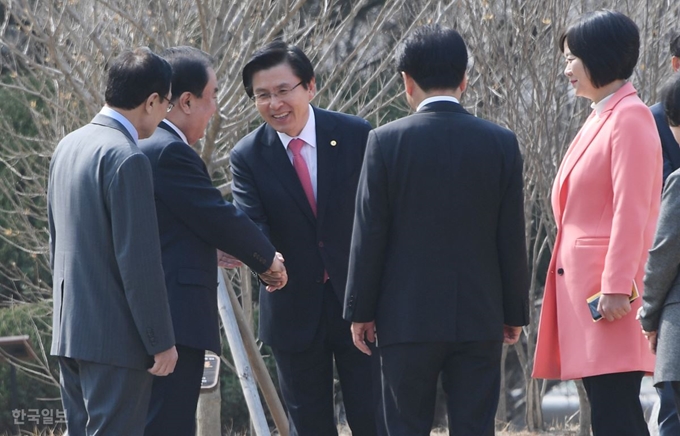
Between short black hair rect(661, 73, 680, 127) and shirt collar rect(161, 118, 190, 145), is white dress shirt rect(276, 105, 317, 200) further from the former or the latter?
short black hair rect(661, 73, 680, 127)

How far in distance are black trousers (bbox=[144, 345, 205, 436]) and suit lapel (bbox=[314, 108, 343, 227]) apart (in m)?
0.87

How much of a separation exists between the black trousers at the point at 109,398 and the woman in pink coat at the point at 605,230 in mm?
1570

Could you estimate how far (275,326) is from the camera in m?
4.60

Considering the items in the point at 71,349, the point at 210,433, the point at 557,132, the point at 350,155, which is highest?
the point at 557,132

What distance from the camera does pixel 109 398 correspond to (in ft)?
12.1

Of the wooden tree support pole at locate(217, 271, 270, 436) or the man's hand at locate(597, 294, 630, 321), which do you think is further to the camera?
the wooden tree support pole at locate(217, 271, 270, 436)

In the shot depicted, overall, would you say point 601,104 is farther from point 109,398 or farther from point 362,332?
point 109,398

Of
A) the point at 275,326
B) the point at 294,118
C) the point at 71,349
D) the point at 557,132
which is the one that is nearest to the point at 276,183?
the point at 294,118

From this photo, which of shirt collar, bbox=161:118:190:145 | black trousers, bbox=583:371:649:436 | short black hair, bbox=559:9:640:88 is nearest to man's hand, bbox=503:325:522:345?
black trousers, bbox=583:371:649:436

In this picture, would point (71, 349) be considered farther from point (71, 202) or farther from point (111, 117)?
point (111, 117)

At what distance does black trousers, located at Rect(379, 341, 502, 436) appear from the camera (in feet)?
12.7

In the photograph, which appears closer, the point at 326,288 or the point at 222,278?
the point at 326,288

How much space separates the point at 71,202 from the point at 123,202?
9.4 inches

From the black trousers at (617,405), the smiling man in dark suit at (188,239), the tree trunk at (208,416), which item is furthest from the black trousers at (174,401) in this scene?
the tree trunk at (208,416)
